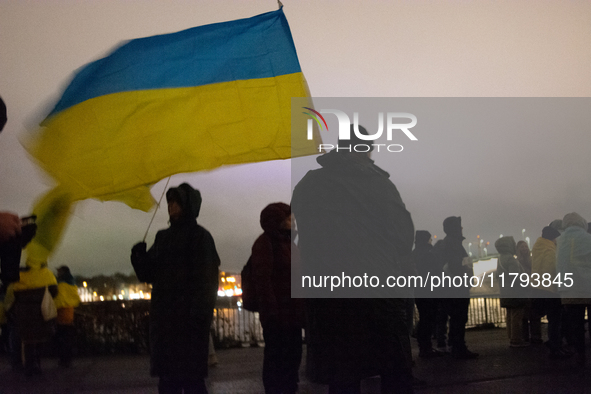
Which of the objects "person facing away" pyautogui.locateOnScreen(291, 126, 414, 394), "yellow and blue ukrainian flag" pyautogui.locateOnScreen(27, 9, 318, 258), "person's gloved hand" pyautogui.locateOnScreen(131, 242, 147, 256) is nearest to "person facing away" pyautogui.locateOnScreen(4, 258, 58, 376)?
"yellow and blue ukrainian flag" pyautogui.locateOnScreen(27, 9, 318, 258)

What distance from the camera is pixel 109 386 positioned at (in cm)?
500

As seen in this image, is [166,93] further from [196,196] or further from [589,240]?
[589,240]

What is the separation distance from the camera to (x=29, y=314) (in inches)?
220

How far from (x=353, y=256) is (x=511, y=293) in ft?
12.2

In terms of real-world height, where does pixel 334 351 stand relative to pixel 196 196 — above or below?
below

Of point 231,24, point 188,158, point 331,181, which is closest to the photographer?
point 331,181

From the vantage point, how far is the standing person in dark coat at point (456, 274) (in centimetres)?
496

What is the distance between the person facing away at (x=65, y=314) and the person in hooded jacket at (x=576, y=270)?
5.12m

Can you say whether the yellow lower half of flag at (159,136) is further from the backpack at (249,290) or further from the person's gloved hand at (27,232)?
the person's gloved hand at (27,232)

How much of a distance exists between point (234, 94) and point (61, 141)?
1359 mm

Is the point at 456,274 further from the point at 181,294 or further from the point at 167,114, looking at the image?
the point at 167,114

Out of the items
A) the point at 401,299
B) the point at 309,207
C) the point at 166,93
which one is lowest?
the point at 401,299

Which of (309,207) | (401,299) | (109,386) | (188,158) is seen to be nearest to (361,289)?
(401,299)

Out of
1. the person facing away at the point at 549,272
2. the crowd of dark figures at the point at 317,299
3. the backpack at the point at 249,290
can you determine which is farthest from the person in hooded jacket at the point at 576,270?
the backpack at the point at 249,290
